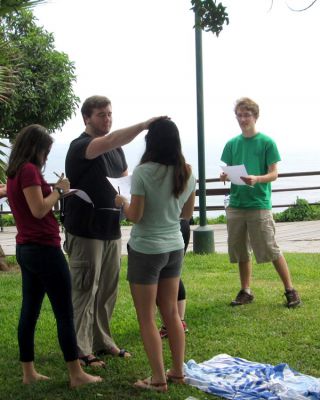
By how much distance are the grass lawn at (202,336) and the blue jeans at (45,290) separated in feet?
0.92

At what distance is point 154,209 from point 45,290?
0.87 meters

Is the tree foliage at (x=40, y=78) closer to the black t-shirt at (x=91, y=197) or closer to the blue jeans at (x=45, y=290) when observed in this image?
the black t-shirt at (x=91, y=197)

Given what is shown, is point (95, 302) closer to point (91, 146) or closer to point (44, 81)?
point (91, 146)

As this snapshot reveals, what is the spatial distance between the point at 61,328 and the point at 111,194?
100 centimetres

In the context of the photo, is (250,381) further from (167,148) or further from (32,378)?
(167,148)

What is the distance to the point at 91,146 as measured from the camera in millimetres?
4406

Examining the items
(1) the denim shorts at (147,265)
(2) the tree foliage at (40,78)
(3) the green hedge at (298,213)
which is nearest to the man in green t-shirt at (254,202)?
(1) the denim shorts at (147,265)


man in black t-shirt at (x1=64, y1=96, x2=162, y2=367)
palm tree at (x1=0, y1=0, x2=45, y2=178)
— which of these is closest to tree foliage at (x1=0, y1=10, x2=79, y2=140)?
palm tree at (x1=0, y1=0, x2=45, y2=178)

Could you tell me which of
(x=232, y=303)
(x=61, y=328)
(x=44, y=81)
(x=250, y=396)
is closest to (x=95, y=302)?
(x=61, y=328)

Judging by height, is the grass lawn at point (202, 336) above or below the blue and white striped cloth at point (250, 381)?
below

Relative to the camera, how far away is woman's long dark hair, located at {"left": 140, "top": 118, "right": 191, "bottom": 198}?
13.0 feet

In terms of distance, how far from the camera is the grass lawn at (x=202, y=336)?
13.6ft

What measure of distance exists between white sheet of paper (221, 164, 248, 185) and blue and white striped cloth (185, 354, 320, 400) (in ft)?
6.14

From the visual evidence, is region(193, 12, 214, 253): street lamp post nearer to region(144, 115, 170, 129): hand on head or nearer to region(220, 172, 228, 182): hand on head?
region(220, 172, 228, 182): hand on head
